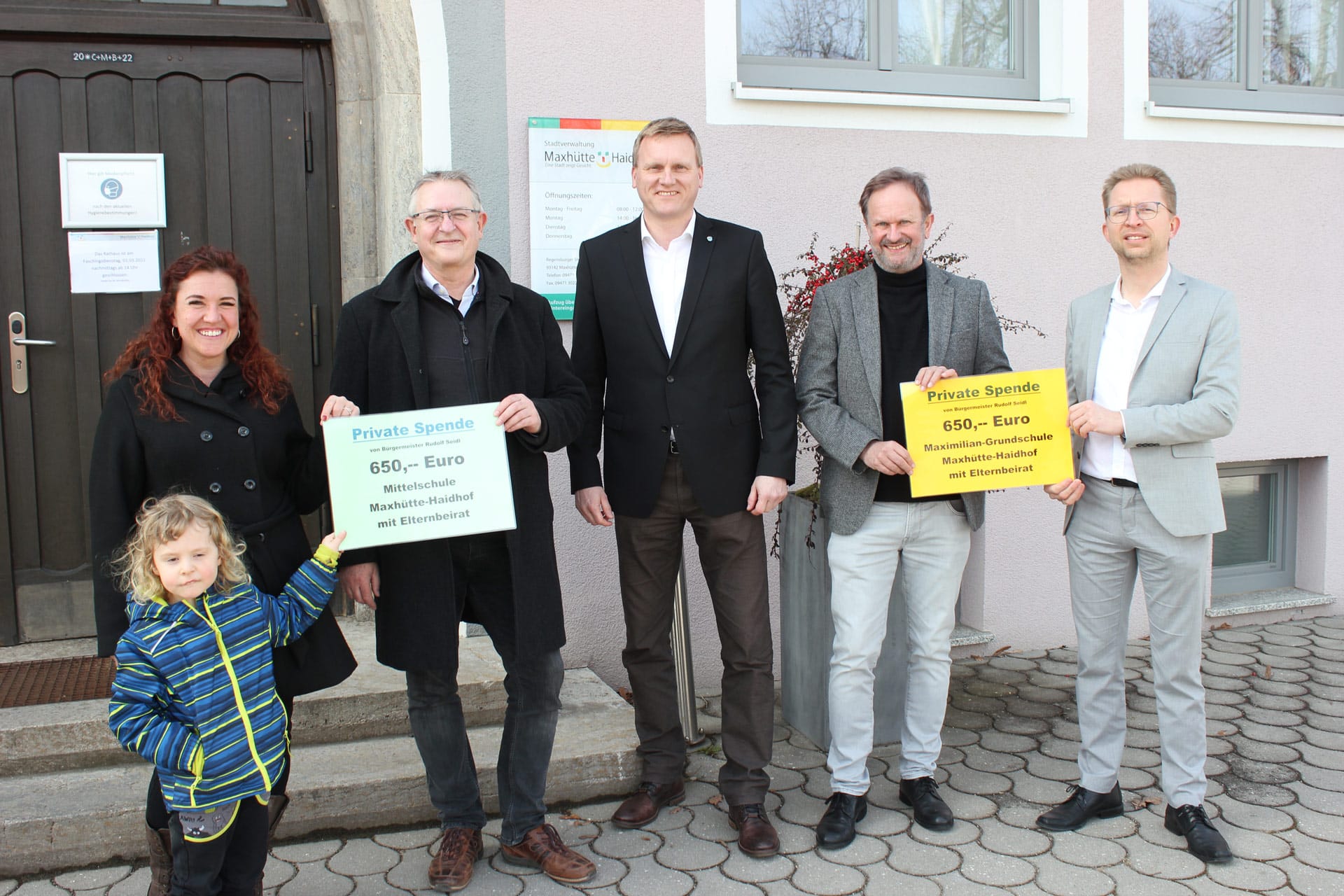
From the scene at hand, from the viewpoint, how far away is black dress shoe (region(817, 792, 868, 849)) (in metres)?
3.17

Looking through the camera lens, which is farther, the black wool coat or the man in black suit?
the man in black suit

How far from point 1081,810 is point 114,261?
13.4ft

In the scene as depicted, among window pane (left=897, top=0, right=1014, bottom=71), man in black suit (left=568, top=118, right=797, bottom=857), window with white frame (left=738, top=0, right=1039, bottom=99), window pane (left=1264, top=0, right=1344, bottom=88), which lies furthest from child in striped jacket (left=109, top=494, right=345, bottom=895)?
window pane (left=1264, top=0, right=1344, bottom=88)

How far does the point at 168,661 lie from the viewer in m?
2.33

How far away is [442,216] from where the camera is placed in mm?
2766

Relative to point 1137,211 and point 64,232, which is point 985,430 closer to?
point 1137,211

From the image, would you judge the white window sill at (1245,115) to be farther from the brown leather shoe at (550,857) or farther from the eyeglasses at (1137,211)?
the brown leather shoe at (550,857)

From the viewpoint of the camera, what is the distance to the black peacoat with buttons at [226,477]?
2445 mm

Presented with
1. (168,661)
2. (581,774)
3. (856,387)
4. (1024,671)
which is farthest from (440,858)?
(1024,671)

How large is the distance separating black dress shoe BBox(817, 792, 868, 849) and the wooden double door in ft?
8.79

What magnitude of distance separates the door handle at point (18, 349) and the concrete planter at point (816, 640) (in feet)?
10.1

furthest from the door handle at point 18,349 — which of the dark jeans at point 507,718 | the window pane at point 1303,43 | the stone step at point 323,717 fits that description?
the window pane at point 1303,43

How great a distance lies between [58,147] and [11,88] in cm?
27

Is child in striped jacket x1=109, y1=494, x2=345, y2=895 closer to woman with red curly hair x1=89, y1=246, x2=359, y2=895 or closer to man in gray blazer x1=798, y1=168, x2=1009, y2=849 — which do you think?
woman with red curly hair x1=89, y1=246, x2=359, y2=895
